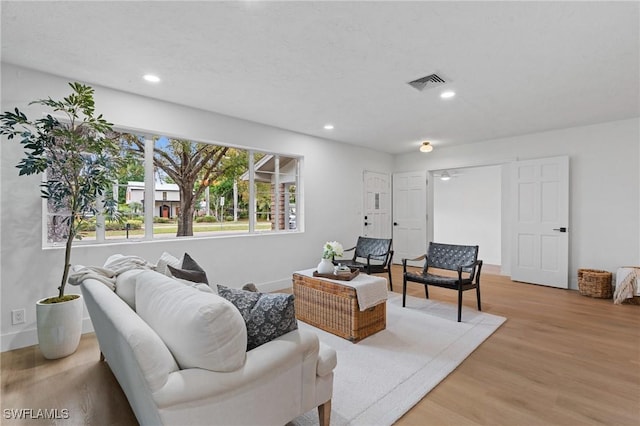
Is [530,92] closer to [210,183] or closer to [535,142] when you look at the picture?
[535,142]

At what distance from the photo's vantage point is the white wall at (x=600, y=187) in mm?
4309

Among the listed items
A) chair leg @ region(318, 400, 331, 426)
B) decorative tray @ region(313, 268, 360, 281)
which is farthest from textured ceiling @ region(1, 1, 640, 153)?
chair leg @ region(318, 400, 331, 426)

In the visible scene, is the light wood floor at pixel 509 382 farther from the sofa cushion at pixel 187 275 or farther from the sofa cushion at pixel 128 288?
the sofa cushion at pixel 187 275

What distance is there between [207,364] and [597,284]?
5.24 meters

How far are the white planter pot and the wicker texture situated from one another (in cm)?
203

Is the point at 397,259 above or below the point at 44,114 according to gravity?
below

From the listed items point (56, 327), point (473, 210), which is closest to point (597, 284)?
point (473, 210)

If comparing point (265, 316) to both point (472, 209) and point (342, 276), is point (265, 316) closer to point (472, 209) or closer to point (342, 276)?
point (342, 276)

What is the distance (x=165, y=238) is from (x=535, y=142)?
5917mm

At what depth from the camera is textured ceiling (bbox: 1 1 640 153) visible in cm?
200

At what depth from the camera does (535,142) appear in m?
5.11

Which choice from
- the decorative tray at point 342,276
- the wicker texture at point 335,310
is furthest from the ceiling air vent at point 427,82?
the wicker texture at point 335,310

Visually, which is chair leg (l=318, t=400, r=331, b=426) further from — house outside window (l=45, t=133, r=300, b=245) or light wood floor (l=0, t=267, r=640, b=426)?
Result: house outside window (l=45, t=133, r=300, b=245)

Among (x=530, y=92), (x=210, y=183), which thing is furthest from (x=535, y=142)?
(x=210, y=183)
